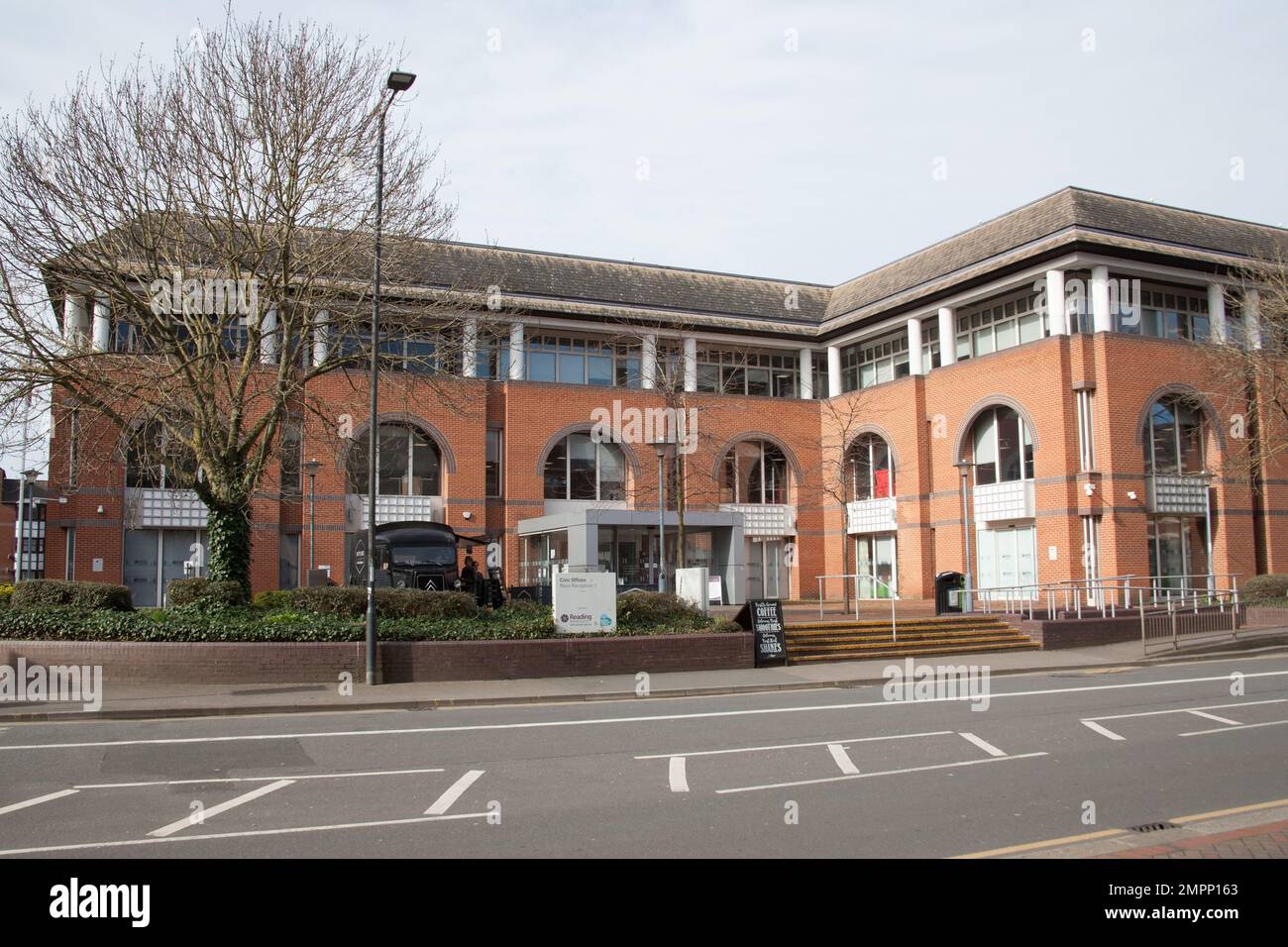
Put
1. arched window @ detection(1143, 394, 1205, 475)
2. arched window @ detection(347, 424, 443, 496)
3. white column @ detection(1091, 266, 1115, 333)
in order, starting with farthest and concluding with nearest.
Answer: arched window @ detection(347, 424, 443, 496) < arched window @ detection(1143, 394, 1205, 475) < white column @ detection(1091, 266, 1115, 333)

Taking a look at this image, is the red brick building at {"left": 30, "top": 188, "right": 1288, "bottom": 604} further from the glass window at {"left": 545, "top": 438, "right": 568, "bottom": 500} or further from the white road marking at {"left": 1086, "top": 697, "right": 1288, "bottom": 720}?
the white road marking at {"left": 1086, "top": 697, "right": 1288, "bottom": 720}

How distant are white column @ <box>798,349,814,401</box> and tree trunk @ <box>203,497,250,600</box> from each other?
27177 millimetres

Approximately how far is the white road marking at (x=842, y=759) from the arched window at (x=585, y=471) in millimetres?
27404

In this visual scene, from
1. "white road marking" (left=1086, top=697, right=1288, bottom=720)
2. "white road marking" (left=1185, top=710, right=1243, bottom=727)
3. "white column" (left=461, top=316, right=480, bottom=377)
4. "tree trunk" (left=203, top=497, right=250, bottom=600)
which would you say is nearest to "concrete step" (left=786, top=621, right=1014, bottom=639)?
"white column" (left=461, top=316, right=480, bottom=377)

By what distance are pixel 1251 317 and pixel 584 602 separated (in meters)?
24.1

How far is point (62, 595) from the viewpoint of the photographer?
61.8ft

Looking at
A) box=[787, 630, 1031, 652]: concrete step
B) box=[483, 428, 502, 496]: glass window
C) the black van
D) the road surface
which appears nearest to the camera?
the road surface

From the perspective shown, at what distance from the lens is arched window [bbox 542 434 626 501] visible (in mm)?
38406

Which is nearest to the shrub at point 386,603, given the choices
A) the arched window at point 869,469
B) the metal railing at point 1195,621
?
the metal railing at point 1195,621

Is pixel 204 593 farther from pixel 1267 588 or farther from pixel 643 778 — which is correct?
pixel 1267 588

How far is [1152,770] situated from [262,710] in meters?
11.7
